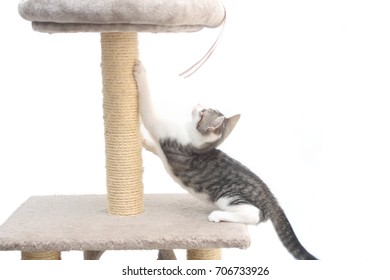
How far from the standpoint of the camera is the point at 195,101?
97.6 inches

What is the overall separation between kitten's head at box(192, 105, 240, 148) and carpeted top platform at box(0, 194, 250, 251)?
0.93 feet

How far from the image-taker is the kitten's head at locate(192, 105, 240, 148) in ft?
7.73

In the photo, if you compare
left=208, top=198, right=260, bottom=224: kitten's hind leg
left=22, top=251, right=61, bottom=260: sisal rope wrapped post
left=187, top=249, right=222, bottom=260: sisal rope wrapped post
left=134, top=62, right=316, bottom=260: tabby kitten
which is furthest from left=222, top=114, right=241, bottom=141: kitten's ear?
left=22, top=251, right=61, bottom=260: sisal rope wrapped post

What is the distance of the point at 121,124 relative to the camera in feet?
7.80

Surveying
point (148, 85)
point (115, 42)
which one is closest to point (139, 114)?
point (148, 85)

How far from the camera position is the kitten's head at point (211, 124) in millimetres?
2357

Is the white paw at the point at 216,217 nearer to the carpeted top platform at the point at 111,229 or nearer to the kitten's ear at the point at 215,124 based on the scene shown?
the carpeted top platform at the point at 111,229

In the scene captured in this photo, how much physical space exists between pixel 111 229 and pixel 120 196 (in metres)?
0.17

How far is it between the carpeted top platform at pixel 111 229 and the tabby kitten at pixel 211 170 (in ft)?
0.28

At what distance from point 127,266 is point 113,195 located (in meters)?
0.28

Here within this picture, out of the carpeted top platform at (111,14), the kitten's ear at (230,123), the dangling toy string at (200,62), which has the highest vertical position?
→ the carpeted top platform at (111,14)

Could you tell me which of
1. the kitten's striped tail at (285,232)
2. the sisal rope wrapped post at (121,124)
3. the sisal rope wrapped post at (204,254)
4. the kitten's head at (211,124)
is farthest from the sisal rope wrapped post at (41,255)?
the kitten's striped tail at (285,232)

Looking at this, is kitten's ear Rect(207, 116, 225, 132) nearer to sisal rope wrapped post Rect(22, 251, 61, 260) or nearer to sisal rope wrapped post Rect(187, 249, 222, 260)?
sisal rope wrapped post Rect(187, 249, 222, 260)

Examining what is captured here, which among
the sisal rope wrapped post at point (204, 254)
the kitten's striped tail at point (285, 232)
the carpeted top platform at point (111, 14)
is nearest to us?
the carpeted top platform at point (111, 14)
